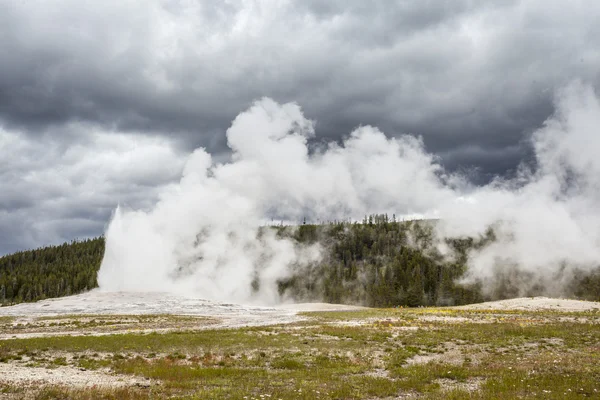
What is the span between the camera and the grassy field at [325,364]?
19375 millimetres

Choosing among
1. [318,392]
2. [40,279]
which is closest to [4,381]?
[318,392]

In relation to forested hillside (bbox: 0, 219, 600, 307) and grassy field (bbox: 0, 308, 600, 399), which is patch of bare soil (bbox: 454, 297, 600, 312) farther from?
grassy field (bbox: 0, 308, 600, 399)

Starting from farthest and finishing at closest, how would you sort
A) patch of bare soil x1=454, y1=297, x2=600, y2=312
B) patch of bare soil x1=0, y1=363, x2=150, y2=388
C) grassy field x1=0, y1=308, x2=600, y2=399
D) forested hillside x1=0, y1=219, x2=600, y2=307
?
forested hillside x1=0, y1=219, x2=600, y2=307, patch of bare soil x1=454, y1=297, x2=600, y2=312, patch of bare soil x1=0, y1=363, x2=150, y2=388, grassy field x1=0, y1=308, x2=600, y2=399

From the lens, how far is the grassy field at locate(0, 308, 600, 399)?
19.4m

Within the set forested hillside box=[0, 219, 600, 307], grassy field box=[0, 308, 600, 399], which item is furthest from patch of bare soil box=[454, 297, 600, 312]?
grassy field box=[0, 308, 600, 399]

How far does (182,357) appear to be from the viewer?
30.8m

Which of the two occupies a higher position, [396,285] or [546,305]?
[396,285]

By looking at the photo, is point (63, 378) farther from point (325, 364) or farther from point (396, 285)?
point (396, 285)

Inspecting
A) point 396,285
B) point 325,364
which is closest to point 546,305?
point 396,285

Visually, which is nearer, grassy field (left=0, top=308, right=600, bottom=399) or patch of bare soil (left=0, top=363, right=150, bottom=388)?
grassy field (left=0, top=308, right=600, bottom=399)

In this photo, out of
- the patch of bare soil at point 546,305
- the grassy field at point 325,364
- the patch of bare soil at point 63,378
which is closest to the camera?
the grassy field at point 325,364

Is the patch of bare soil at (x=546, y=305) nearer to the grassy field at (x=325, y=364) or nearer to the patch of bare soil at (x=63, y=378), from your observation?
the grassy field at (x=325, y=364)

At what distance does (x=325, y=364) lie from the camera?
27484 millimetres

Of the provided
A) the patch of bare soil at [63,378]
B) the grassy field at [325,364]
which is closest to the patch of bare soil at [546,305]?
the grassy field at [325,364]
